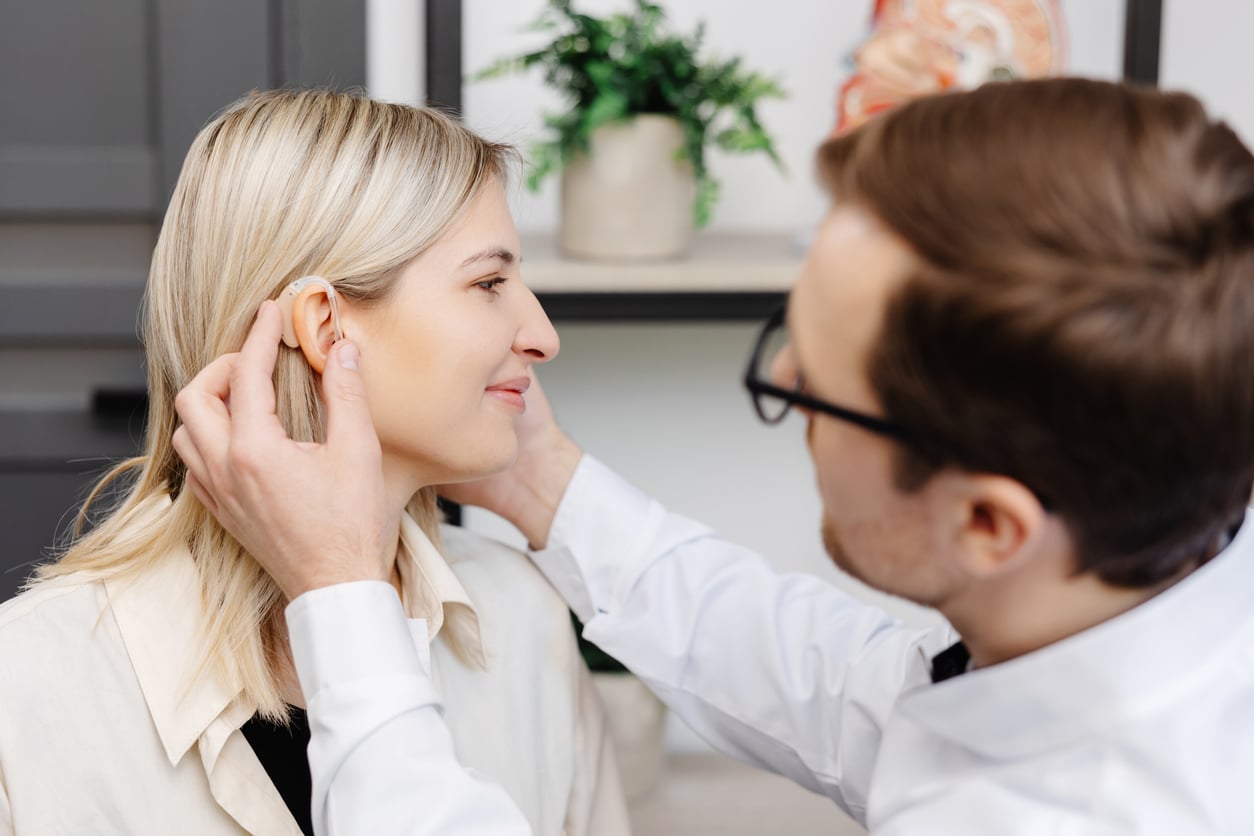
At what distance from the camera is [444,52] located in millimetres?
1600

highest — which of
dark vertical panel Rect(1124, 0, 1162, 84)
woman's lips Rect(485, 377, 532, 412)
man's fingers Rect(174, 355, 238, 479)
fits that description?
dark vertical panel Rect(1124, 0, 1162, 84)

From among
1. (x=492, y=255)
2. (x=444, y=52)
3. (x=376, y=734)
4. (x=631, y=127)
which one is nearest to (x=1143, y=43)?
(x=631, y=127)

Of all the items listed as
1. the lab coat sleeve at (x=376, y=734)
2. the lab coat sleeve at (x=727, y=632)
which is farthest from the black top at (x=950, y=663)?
the lab coat sleeve at (x=376, y=734)

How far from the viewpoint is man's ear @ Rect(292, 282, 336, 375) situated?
3.37ft

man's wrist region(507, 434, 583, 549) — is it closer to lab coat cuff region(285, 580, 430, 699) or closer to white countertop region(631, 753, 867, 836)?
lab coat cuff region(285, 580, 430, 699)

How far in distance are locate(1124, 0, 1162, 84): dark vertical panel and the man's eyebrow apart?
979 millimetres

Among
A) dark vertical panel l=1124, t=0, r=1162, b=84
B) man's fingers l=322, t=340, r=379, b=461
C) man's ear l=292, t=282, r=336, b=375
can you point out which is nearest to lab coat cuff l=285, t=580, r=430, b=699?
man's fingers l=322, t=340, r=379, b=461

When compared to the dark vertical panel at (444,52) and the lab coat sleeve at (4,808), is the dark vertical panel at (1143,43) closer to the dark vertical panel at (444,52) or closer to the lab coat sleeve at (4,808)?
the dark vertical panel at (444,52)

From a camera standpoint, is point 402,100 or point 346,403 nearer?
point 346,403

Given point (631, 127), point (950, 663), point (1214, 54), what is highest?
point (1214, 54)

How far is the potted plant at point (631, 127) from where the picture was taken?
1551 mm

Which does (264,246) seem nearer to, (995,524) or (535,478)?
(535,478)

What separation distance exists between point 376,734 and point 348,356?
32cm

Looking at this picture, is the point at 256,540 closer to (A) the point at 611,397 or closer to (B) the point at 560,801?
(B) the point at 560,801
